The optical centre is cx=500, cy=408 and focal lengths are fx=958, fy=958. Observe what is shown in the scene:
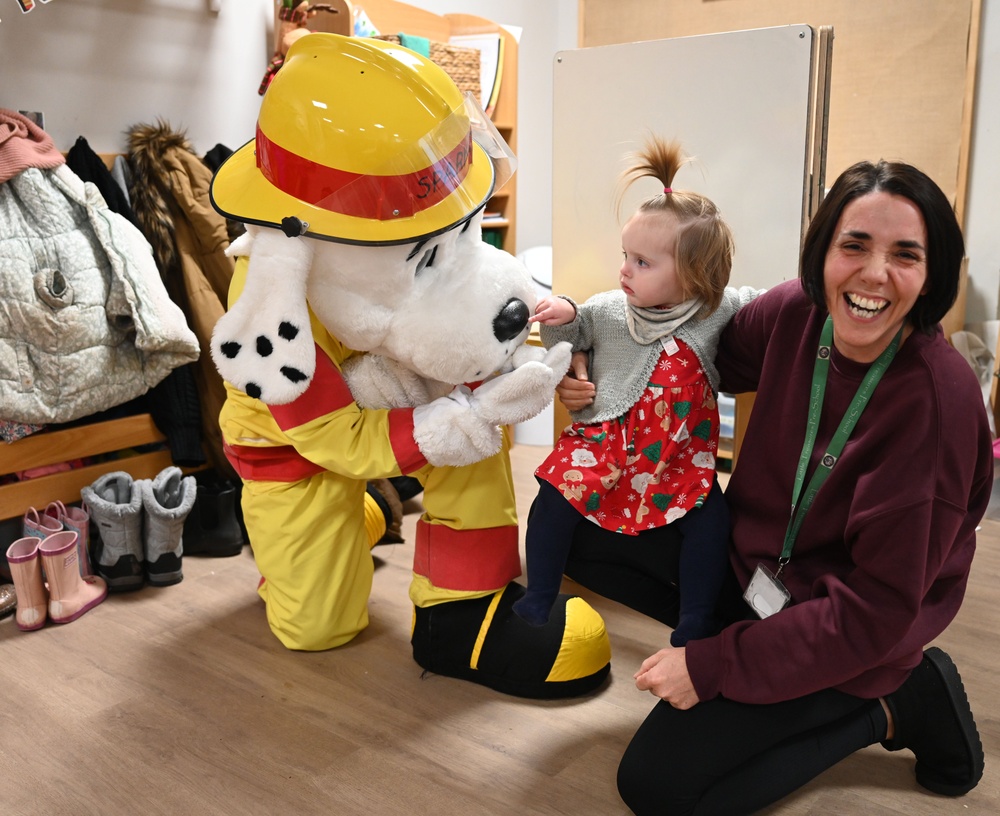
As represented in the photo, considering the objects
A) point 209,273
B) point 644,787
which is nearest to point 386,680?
point 644,787

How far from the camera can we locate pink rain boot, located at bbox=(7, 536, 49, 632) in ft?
6.49

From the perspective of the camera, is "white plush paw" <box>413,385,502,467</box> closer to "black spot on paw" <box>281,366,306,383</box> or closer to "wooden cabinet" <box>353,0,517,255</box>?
"black spot on paw" <box>281,366,306,383</box>

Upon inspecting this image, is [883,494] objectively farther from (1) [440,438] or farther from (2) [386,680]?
(2) [386,680]

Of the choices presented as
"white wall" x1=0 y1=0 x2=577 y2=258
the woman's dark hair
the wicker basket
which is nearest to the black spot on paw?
the woman's dark hair

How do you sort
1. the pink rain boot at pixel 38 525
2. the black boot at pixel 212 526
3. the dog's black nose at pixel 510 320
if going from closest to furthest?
the dog's black nose at pixel 510 320
the pink rain boot at pixel 38 525
the black boot at pixel 212 526

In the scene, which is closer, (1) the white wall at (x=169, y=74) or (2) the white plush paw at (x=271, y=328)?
(2) the white plush paw at (x=271, y=328)

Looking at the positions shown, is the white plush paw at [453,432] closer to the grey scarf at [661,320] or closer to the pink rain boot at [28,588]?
the grey scarf at [661,320]

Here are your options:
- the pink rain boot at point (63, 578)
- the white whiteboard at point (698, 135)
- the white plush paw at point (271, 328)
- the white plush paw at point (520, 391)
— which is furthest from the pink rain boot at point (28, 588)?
the white whiteboard at point (698, 135)

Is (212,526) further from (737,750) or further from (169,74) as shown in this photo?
(737,750)

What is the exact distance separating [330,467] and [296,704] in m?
0.43

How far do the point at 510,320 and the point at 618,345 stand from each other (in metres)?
0.22

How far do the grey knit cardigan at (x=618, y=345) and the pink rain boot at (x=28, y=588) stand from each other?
1.17 m

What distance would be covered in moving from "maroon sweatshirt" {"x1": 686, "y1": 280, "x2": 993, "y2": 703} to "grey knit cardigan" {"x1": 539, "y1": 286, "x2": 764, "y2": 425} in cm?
15

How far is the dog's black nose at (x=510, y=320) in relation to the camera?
1.56m
